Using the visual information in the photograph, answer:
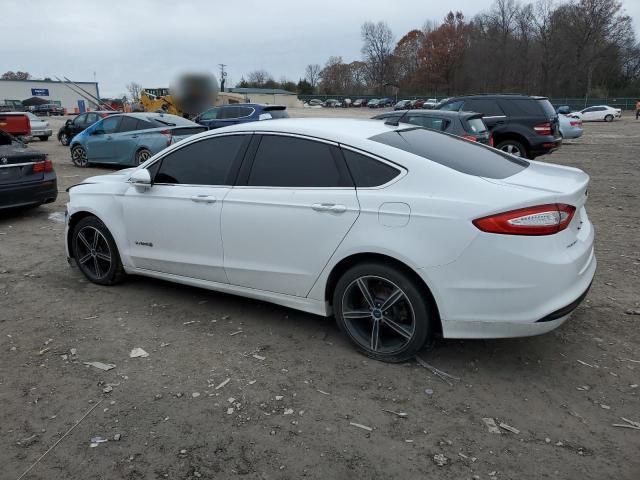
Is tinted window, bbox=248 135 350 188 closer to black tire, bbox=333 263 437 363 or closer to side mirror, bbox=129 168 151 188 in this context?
black tire, bbox=333 263 437 363

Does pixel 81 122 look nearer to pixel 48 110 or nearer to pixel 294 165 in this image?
pixel 294 165

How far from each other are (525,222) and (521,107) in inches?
437

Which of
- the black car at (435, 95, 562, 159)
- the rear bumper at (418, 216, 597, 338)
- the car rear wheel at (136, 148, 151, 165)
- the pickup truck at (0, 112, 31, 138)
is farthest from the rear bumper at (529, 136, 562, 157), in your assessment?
the pickup truck at (0, 112, 31, 138)

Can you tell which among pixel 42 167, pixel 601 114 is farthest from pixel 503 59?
pixel 42 167

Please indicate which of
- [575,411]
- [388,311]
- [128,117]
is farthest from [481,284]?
[128,117]

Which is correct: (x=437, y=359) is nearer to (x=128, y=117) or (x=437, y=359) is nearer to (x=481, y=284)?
(x=481, y=284)

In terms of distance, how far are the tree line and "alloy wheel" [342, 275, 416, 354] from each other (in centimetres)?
7361

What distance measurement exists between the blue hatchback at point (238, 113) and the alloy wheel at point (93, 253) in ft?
36.9

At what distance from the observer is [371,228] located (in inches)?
136

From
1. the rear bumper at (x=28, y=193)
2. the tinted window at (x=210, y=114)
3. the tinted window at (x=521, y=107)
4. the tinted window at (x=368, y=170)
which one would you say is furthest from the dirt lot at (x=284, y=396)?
the tinted window at (x=210, y=114)

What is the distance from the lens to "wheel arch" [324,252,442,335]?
3.40 metres

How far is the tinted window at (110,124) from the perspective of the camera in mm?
13828

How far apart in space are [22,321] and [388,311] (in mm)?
3131

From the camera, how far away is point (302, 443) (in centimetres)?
285
